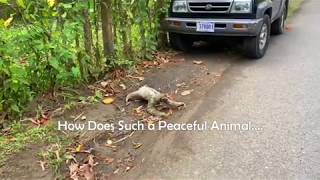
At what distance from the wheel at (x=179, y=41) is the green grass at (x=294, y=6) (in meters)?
5.26

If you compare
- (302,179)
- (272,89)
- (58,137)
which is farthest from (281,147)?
(58,137)

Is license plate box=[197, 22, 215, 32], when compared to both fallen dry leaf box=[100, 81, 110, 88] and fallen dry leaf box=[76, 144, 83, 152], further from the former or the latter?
fallen dry leaf box=[76, 144, 83, 152]

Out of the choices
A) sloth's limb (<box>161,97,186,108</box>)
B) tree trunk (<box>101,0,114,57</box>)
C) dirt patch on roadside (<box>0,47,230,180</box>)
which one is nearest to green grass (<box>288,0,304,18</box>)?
dirt patch on roadside (<box>0,47,230,180</box>)

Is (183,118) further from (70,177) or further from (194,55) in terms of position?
(194,55)

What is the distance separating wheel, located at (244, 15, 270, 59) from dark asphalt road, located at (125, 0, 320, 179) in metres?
0.16

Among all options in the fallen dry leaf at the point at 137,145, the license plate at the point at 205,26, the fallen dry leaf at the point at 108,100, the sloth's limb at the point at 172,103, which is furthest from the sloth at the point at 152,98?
the license plate at the point at 205,26

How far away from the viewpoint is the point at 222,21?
6715 millimetres

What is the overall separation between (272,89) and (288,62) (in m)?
1.49

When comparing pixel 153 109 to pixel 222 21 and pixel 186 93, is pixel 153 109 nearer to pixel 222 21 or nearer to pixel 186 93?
pixel 186 93

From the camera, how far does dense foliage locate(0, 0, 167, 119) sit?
4.52m

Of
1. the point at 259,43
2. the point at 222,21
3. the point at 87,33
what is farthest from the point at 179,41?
the point at 87,33

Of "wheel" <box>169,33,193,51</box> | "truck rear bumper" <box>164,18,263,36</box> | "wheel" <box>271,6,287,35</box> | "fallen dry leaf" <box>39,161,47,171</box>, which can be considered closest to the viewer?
"fallen dry leaf" <box>39,161,47,171</box>

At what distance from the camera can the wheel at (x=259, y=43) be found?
22.8ft

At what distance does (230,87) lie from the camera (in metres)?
5.91
